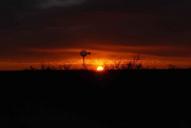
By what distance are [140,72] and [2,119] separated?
189 inches

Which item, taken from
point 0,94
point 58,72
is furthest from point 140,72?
point 0,94

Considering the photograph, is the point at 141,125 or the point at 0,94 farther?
the point at 0,94

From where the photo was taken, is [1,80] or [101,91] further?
[1,80]

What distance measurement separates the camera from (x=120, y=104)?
50.2 feet

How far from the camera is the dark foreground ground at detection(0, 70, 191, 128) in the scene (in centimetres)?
1462

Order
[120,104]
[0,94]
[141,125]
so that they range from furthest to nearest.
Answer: [0,94], [120,104], [141,125]

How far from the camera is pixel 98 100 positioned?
15.6m

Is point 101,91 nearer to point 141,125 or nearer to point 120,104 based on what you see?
point 120,104

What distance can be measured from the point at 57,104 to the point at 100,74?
2591mm

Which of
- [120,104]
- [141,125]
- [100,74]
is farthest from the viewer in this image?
[100,74]

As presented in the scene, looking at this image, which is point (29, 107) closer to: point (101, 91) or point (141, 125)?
point (101, 91)

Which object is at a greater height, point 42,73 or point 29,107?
point 42,73

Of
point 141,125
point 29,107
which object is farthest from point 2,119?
point 141,125

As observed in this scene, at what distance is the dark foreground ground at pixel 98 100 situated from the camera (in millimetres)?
14625
